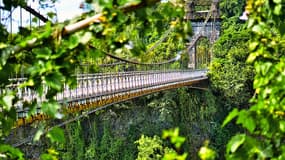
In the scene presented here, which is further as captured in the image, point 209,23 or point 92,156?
point 209,23

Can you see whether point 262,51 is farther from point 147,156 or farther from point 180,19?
point 147,156

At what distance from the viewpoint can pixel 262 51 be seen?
96cm

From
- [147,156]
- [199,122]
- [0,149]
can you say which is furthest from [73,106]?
[199,122]

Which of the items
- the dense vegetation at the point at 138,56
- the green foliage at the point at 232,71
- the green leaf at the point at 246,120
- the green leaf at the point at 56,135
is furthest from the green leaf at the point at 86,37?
the green foliage at the point at 232,71

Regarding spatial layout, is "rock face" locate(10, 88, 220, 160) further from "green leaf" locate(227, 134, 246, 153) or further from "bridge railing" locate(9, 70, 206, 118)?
"green leaf" locate(227, 134, 246, 153)

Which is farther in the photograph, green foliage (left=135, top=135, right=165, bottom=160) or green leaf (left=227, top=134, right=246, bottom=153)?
green foliage (left=135, top=135, right=165, bottom=160)

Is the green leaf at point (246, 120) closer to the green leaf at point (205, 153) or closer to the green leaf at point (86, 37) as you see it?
the green leaf at point (205, 153)

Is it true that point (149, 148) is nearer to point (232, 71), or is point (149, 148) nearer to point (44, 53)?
point (232, 71)

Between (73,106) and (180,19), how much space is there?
4.91 meters

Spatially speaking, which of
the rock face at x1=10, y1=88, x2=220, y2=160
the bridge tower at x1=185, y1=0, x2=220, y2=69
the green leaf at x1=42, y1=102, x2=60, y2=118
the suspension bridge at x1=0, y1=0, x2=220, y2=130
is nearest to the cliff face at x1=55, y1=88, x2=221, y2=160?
the rock face at x1=10, y1=88, x2=220, y2=160

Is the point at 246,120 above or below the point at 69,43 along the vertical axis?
below

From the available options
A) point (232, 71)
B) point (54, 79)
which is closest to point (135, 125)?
point (232, 71)

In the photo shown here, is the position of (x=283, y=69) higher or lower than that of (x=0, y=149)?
higher

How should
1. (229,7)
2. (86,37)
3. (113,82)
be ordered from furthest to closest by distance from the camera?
(229,7) → (113,82) → (86,37)
